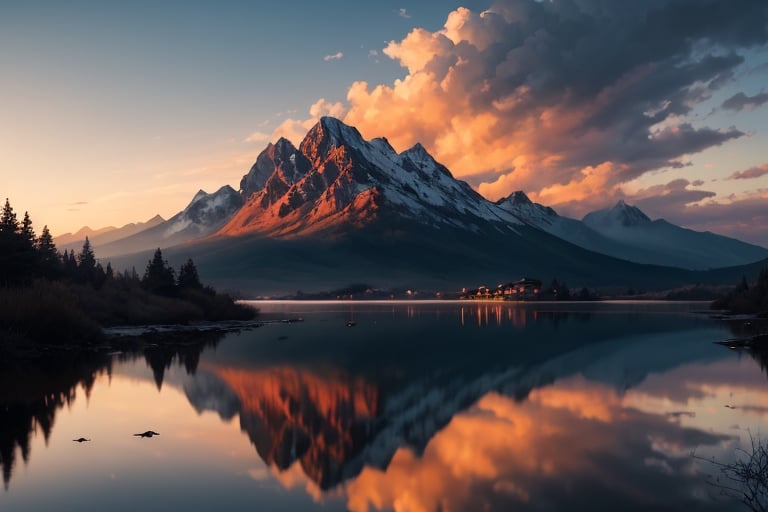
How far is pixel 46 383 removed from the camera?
→ 128 ft

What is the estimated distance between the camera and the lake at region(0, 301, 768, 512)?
19.7 meters

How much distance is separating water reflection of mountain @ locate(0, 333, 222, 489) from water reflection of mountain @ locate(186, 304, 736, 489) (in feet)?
15.9

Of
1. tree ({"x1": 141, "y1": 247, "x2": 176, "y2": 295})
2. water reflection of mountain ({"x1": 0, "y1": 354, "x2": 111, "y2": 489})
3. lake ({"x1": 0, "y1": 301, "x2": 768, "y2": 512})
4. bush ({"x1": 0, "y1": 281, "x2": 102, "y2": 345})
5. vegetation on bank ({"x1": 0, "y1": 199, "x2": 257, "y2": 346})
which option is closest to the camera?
lake ({"x1": 0, "y1": 301, "x2": 768, "y2": 512})

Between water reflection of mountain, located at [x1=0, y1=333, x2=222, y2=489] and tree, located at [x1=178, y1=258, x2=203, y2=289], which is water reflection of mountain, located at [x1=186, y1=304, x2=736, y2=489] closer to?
water reflection of mountain, located at [x1=0, y1=333, x2=222, y2=489]

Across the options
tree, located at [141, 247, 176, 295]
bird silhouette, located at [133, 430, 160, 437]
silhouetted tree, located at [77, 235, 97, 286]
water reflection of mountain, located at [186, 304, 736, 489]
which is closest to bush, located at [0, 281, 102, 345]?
water reflection of mountain, located at [186, 304, 736, 489]

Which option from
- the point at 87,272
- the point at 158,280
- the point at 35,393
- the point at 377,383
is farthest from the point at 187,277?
the point at 35,393

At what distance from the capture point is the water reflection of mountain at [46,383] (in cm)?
2603

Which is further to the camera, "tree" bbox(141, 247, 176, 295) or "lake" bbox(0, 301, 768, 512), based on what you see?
"tree" bbox(141, 247, 176, 295)

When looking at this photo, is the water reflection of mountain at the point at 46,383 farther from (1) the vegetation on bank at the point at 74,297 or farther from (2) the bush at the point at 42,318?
(1) the vegetation on bank at the point at 74,297

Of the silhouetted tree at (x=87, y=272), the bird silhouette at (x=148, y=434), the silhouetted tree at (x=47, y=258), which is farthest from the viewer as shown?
the silhouetted tree at (x=87, y=272)

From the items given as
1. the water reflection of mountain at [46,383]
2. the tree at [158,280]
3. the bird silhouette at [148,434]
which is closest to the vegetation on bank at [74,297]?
the tree at [158,280]

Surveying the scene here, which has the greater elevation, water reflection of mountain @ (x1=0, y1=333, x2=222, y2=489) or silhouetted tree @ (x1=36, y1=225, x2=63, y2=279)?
silhouetted tree @ (x1=36, y1=225, x2=63, y2=279)

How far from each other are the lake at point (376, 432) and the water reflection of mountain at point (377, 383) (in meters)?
0.18

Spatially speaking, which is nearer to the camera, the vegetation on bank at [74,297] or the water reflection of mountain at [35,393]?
the water reflection of mountain at [35,393]
